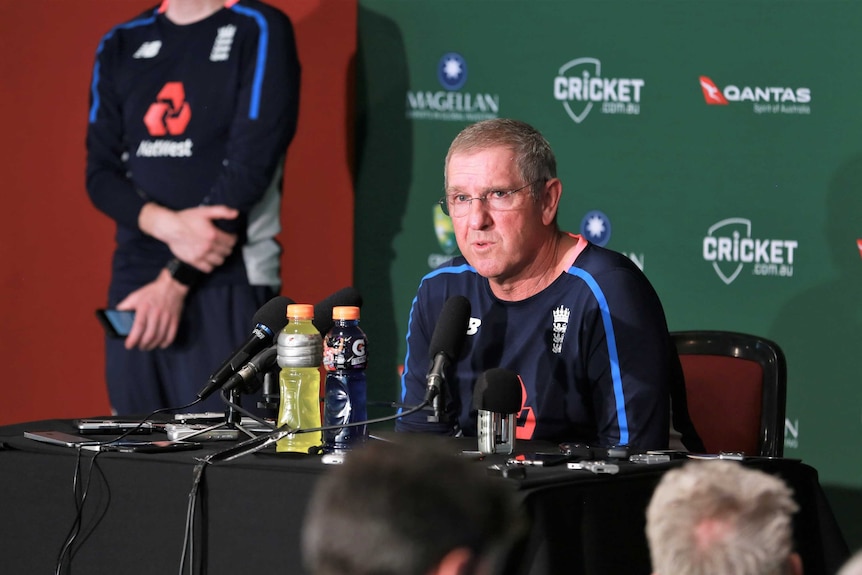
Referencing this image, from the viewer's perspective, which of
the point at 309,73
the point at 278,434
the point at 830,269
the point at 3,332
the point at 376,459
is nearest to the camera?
the point at 376,459

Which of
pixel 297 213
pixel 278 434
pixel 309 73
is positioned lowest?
pixel 278 434

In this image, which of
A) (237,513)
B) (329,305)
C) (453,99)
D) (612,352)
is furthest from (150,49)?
(237,513)

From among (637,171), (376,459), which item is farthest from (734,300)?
(376,459)

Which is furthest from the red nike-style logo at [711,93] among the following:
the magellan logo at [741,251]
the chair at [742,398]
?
the chair at [742,398]

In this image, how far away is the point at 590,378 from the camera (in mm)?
2619

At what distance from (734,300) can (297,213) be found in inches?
71.4

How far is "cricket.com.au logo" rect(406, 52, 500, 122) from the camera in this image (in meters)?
4.69

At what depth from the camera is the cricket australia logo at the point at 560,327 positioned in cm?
265

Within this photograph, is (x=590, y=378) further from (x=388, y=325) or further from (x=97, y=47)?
(x=97, y=47)

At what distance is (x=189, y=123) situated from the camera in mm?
4344

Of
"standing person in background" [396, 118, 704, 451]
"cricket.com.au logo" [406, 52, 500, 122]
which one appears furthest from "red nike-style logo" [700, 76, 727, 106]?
"standing person in background" [396, 118, 704, 451]

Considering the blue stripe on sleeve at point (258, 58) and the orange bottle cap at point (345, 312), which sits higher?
the blue stripe on sleeve at point (258, 58)

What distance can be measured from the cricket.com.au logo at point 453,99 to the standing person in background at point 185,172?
0.63 meters

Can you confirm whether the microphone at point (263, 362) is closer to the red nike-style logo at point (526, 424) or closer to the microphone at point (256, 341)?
the microphone at point (256, 341)
